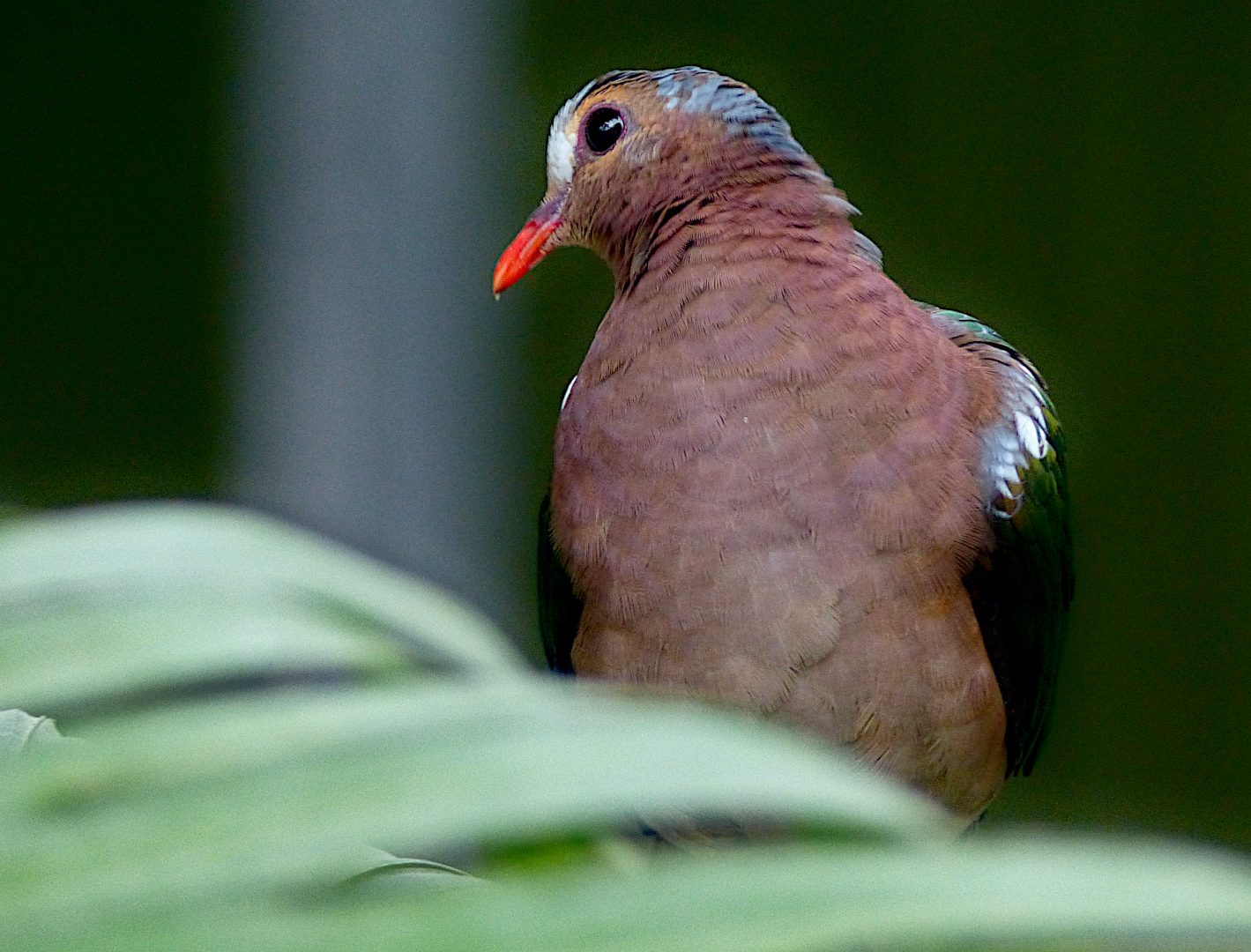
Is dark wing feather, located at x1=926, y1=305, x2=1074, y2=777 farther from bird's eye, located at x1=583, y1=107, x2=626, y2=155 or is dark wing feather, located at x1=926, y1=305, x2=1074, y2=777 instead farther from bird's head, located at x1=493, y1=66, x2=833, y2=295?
bird's eye, located at x1=583, y1=107, x2=626, y2=155

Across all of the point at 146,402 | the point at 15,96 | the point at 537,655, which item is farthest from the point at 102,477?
the point at 537,655

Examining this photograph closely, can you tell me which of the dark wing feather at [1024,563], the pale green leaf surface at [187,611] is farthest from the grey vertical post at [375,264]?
the pale green leaf surface at [187,611]

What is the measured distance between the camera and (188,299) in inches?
156

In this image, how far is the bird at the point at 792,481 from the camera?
1.23m

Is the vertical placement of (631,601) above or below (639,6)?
below

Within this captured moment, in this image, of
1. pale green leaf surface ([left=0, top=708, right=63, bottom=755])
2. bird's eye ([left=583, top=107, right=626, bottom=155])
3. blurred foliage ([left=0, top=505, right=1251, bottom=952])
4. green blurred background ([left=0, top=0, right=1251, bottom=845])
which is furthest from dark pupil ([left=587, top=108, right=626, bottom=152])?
green blurred background ([left=0, top=0, right=1251, bottom=845])

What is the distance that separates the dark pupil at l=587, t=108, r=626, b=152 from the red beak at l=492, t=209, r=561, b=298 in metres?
0.08

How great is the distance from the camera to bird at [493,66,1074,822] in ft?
4.05

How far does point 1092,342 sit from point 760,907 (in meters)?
3.24

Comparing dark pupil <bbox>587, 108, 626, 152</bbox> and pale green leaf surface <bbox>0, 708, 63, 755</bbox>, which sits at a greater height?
dark pupil <bbox>587, 108, 626, 152</bbox>

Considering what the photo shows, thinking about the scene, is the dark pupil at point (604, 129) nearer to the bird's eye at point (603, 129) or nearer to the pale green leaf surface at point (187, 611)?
the bird's eye at point (603, 129)

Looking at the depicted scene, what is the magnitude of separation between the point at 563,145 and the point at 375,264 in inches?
41.2

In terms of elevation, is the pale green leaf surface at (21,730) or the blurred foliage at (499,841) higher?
the blurred foliage at (499,841)

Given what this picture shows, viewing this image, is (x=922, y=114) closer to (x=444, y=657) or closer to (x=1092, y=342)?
(x=1092, y=342)
